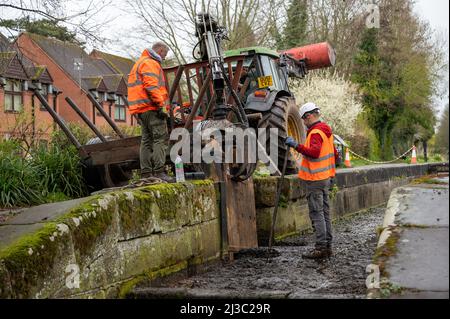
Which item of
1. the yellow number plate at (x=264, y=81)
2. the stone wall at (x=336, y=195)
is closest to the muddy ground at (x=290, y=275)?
the stone wall at (x=336, y=195)

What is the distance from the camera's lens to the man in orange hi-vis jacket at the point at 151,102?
829 cm

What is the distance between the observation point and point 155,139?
8508mm

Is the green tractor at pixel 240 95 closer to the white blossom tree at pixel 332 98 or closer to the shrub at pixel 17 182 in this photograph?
the shrub at pixel 17 182

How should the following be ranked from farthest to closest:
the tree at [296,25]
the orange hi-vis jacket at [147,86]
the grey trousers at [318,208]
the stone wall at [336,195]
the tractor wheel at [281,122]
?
the tree at [296,25] → the tractor wheel at [281,122] → the stone wall at [336,195] → the orange hi-vis jacket at [147,86] → the grey trousers at [318,208]

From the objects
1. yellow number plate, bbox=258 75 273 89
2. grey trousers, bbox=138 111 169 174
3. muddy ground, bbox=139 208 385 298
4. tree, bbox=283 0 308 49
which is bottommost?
muddy ground, bbox=139 208 385 298

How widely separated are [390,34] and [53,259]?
120ft

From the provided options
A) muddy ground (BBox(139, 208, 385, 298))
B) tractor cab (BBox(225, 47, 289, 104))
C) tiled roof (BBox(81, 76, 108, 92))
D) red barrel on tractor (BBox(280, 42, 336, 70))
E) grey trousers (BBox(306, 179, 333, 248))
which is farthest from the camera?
tiled roof (BBox(81, 76, 108, 92))

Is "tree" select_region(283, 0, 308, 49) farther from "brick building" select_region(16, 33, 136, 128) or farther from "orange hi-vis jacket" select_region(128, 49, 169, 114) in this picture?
"orange hi-vis jacket" select_region(128, 49, 169, 114)

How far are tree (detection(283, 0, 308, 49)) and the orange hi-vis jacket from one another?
2367 cm

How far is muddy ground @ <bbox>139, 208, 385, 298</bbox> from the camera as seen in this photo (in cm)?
557

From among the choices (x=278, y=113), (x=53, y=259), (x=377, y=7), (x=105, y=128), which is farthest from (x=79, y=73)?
(x=53, y=259)

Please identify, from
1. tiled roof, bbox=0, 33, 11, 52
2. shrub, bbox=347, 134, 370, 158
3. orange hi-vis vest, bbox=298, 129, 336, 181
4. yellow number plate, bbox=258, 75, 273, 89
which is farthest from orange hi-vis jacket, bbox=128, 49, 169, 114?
shrub, bbox=347, 134, 370, 158

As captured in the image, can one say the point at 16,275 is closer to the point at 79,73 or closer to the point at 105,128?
the point at 105,128

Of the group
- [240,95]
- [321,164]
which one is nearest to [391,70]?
[240,95]
